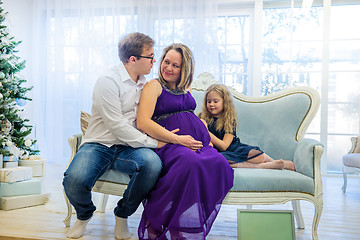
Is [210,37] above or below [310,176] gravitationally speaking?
above

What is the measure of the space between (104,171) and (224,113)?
0.88 m

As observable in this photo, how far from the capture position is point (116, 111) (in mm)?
1784

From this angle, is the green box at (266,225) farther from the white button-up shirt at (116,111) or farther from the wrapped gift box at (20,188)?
the wrapped gift box at (20,188)

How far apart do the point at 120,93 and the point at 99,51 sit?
2828 millimetres

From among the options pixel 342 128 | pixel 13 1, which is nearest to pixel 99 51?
pixel 13 1

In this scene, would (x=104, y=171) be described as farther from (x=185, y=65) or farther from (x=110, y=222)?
(x=185, y=65)

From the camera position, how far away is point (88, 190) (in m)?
1.68

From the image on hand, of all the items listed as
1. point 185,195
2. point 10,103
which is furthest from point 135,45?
point 10,103

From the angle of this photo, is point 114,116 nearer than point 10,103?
Yes

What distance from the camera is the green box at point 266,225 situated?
1.67 m

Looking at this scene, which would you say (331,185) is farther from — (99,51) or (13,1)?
(13,1)

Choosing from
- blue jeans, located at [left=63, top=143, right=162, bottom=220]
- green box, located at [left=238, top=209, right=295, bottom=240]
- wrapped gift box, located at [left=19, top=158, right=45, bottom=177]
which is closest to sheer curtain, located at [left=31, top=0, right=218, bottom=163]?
wrapped gift box, located at [left=19, top=158, right=45, bottom=177]

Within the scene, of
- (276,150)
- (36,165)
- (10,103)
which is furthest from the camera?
(36,165)

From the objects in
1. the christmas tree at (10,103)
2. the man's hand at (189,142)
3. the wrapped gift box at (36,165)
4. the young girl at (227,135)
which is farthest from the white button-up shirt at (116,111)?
the wrapped gift box at (36,165)
